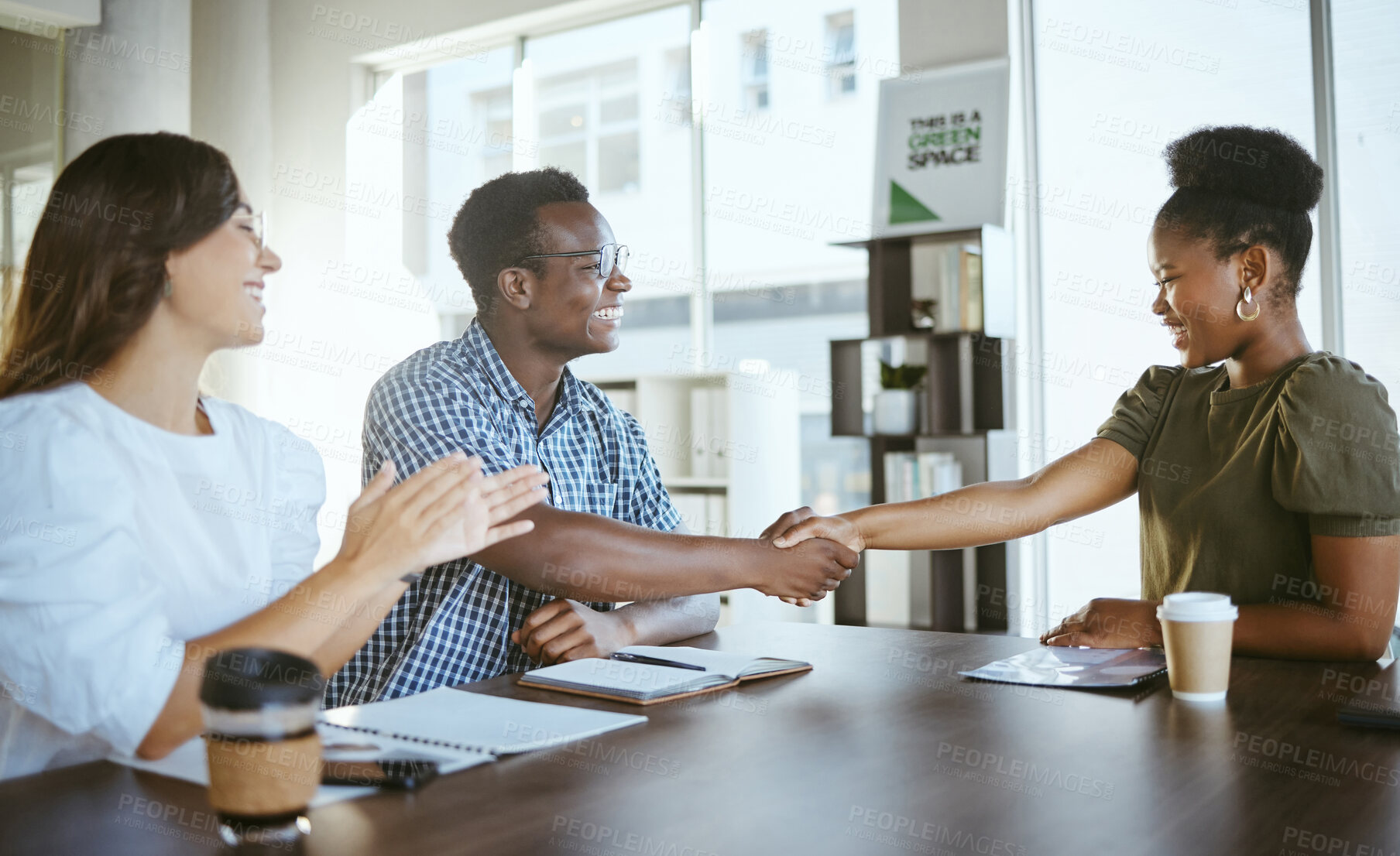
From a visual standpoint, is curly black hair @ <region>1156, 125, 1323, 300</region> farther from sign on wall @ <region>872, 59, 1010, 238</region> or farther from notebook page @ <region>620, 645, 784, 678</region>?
sign on wall @ <region>872, 59, 1010, 238</region>

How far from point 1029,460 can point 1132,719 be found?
125 inches

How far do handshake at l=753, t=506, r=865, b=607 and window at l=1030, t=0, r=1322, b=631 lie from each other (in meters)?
2.39

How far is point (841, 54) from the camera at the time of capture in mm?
4898

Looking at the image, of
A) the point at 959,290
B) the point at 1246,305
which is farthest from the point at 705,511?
the point at 1246,305

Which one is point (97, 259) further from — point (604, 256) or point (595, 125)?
point (595, 125)

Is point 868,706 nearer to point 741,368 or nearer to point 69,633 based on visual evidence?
point 69,633

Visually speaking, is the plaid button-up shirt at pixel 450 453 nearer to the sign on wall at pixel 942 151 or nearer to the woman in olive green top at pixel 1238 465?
the woman in olive green top at pixel 1238 465

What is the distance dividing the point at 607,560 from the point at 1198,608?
91 centimetres

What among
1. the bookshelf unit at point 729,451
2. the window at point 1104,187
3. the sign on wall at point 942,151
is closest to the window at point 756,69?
the sign on wall at point 942,151

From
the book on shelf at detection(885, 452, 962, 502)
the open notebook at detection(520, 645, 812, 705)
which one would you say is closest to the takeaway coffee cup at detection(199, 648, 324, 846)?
the open notebook at detection(520, 645, 812, 705)

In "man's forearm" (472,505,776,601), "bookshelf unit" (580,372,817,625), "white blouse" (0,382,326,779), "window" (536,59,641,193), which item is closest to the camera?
"white blouse" (0,382,326,779)

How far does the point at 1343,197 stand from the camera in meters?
3.85

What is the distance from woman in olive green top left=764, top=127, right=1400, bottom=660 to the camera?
1.62m

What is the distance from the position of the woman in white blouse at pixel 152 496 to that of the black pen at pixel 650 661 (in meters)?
0.37
